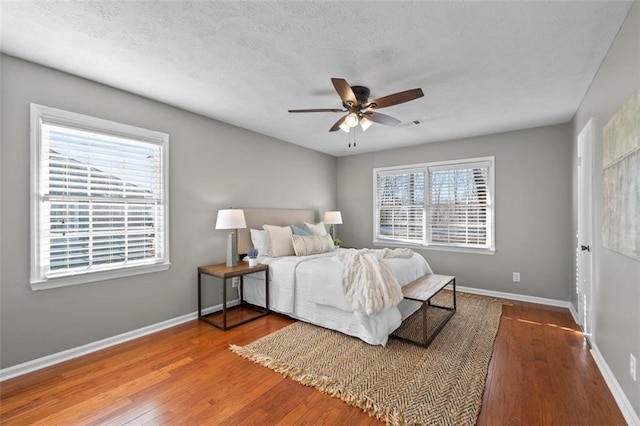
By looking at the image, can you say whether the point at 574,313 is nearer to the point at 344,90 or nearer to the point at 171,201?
the point at 344,90

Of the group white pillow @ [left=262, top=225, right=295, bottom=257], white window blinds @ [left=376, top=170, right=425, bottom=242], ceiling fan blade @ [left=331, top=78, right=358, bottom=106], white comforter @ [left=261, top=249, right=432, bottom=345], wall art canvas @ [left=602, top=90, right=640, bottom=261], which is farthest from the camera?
white window blinds @ [left=376, top=170, right=425, bottom=242]

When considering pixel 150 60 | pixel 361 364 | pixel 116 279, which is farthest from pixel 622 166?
pixel 116 279

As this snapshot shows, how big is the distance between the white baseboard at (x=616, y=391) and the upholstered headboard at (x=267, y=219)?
3.90 meters

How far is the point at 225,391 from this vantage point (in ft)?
6.95

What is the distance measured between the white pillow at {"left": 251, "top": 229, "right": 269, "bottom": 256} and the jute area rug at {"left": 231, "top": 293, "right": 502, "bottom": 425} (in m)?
1.18

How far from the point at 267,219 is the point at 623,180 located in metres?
3.93

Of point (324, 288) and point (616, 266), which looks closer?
A: point (616, 266)

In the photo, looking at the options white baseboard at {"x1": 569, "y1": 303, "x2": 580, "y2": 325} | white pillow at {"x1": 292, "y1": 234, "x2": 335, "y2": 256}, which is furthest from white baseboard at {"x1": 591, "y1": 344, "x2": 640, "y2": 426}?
white pillow at {"x1": 292, "y1": 234, "x2": 335, "y2": 256}

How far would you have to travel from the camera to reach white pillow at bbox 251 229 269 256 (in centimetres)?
411

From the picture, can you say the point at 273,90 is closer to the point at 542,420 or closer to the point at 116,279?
the point at 116,279

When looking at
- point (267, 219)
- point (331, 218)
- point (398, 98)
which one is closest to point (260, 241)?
point (267, 219)

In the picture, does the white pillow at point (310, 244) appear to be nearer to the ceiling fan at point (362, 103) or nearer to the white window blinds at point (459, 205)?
the ceiling fan at point (362, 103)

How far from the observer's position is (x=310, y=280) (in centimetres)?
329

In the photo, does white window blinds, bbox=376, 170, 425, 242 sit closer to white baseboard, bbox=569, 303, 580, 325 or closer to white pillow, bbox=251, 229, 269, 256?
white baseboard, bbox=569, 303, 580, 325
